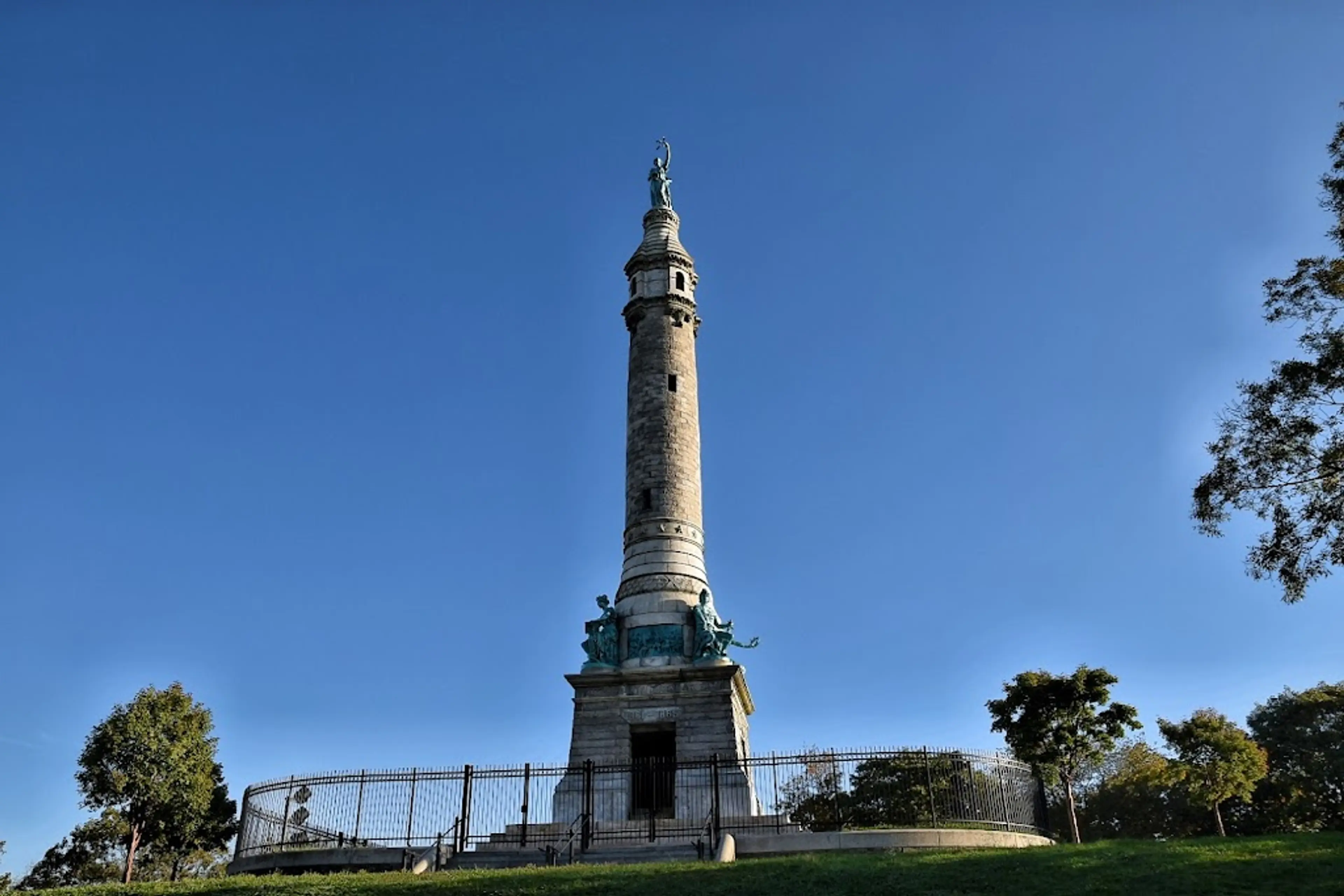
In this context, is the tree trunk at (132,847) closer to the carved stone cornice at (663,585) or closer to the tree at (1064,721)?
the carved stone cornice at (663,585)

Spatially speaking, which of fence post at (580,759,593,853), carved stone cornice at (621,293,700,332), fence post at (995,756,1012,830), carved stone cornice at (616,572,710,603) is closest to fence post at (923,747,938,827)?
fence post at (995,756,1012,830)

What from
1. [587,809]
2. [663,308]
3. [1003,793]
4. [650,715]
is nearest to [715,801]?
[587,809]

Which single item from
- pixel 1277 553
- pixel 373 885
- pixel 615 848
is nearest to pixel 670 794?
pixel 615 848

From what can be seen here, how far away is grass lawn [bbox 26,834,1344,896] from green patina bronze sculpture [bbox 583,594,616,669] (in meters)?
9.82

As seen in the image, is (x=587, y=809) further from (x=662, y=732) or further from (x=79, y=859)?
(x=79, y=859)

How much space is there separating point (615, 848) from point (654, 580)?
29.4 feet

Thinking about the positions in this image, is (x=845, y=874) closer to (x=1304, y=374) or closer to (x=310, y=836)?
(x=1304, y=374)

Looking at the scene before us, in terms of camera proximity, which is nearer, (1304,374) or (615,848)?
(1304,374)

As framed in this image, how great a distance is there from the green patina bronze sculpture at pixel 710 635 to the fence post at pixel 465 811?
6796 mm

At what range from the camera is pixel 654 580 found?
2723 cm

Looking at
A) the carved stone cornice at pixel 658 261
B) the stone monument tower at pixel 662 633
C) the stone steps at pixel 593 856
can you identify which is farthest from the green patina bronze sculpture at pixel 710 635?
the carved stone cornice at pixel 658 261

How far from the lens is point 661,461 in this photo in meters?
29.0

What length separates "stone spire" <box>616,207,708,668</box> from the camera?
2665 centimetres

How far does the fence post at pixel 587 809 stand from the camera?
20328 millimetres
